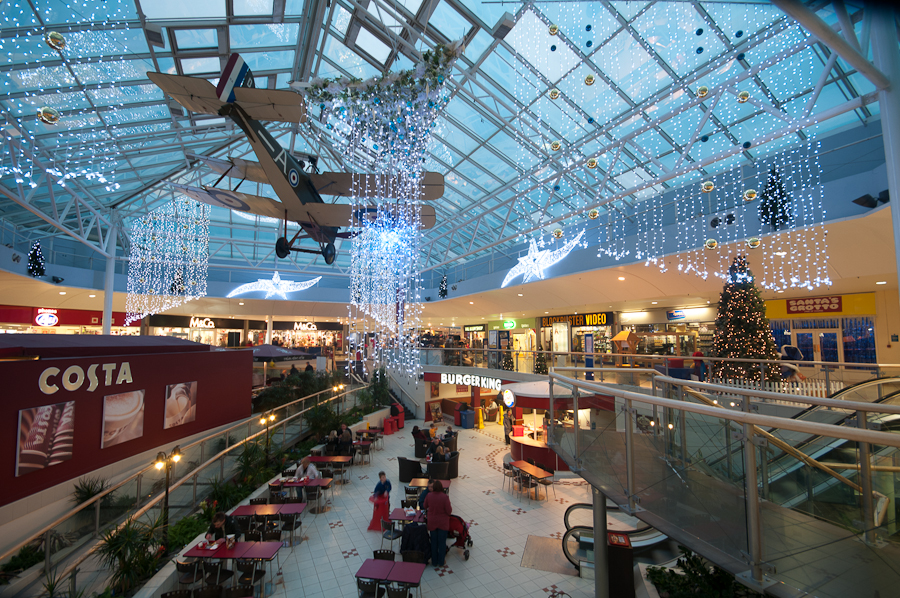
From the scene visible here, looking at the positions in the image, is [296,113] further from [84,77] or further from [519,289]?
[519,289]

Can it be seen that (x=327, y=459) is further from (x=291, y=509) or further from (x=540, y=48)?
(x=540, y=48)

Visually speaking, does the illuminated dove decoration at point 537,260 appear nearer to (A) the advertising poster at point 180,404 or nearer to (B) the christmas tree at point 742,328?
(B) the christmas tree at point 742,328

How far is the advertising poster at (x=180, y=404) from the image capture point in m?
9.18

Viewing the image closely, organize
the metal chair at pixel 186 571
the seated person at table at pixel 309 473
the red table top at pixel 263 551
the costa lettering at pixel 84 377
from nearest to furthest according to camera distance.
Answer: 1. the metal chair at pixel 186 571
2. the red table top at pixel 263 551
3. the costa lettering at pixel 84 377
4. the seated person at table at pixel 309 473

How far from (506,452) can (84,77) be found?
47.6 feet

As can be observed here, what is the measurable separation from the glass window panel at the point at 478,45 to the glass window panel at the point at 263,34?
12.8ft

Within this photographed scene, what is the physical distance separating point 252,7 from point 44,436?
8.31 m

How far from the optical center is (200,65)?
9.09 m

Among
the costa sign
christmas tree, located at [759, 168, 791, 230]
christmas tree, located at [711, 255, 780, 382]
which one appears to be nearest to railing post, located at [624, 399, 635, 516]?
christmas tree, located at [711, 255, 780, 382]

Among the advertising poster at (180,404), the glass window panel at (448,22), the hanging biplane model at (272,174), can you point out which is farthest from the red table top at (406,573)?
the glass window panel at (448,22)

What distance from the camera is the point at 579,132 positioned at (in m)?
11.6

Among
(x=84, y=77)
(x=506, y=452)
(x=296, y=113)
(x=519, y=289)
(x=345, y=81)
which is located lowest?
(x=506, y=452)

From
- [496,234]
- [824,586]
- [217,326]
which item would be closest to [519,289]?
[496,234]

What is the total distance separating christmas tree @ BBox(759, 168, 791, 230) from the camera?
8.39 m
